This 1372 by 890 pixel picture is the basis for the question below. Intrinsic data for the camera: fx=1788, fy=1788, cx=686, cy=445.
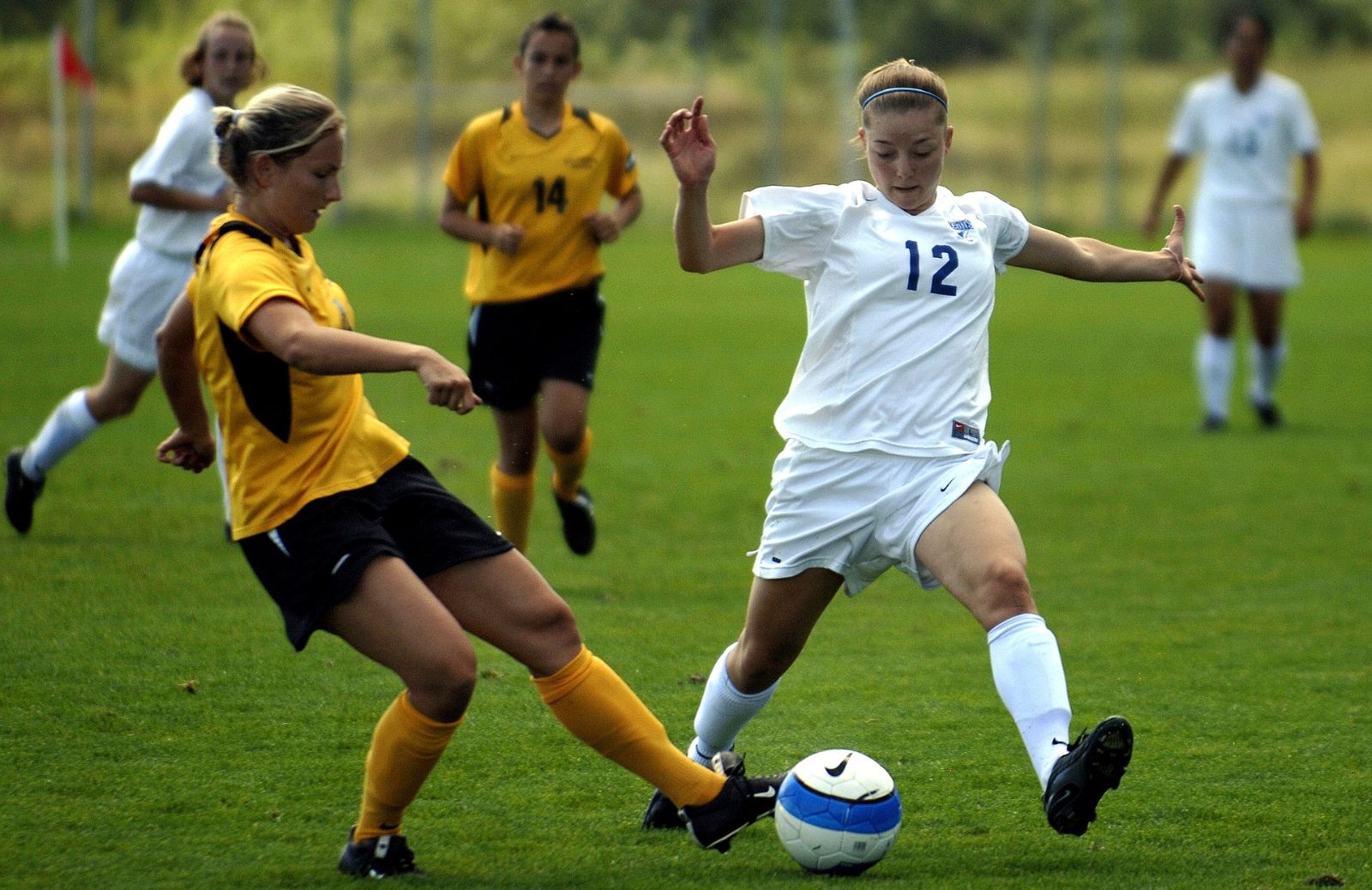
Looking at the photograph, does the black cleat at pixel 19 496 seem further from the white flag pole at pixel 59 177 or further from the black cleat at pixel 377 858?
the white flag pole at pixel 59 177

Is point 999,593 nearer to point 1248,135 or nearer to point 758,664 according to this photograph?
point 758,664

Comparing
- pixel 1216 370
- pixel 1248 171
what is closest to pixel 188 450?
pixel 1216 370

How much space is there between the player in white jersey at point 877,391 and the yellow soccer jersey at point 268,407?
87 centimetres

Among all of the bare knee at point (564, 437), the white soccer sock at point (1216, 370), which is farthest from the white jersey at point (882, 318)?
the white soccer sock at point (1216, 370)

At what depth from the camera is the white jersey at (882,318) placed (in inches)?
167

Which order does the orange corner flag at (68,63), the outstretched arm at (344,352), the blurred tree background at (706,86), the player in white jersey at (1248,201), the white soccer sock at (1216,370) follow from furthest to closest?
the blurred tree background at (706,86) → the orange corner flag at (68,63) → the player in white jersey at (1248,201) → the white soccer sock at (1216,370) → the outstretched arm at (344,352)

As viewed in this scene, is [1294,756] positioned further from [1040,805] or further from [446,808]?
[446,808]

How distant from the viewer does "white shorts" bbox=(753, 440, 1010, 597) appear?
13.7 ft

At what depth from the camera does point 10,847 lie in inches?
162

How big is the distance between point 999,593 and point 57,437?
5.22 m

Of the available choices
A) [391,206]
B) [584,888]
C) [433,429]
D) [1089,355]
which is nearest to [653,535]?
[433,429]

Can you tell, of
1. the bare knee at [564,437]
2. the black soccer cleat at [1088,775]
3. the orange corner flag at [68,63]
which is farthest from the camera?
the orange corner flag at [68,63]

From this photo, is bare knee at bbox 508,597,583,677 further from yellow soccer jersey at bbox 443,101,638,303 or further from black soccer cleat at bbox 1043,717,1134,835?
yellow soccer jersey at bbox 443,101,638,303

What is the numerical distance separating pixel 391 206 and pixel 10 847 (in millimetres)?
25472
